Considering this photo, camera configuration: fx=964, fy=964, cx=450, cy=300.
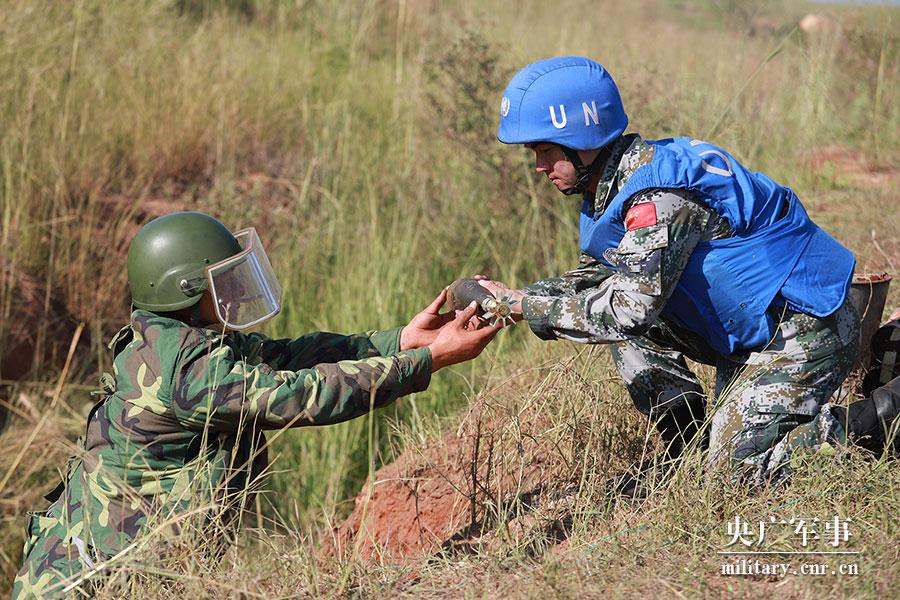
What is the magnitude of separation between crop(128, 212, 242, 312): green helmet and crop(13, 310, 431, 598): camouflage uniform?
68mm

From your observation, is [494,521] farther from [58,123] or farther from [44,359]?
[58,123]

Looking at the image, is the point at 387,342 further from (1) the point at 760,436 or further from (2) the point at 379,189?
(2) the point at 379,189

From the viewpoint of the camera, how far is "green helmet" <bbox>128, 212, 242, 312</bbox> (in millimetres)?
2760

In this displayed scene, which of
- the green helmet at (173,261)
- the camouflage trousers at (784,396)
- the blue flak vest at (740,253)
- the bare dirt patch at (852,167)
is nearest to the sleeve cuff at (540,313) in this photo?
the blue flak vest at (740,253)

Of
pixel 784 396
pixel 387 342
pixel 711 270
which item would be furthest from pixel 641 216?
pixel 387 342

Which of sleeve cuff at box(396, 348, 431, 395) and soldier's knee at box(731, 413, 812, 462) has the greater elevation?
sleeve cuff at box(396, 348, 431, 395)

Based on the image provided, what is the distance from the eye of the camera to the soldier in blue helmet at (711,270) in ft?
8.95

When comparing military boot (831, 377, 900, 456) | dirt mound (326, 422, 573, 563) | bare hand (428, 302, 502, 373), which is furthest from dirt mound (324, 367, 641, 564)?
military boot (831, 377, 900, 456)

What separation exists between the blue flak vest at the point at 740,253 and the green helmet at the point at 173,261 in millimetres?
1177

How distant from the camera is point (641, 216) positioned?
269 centimetres

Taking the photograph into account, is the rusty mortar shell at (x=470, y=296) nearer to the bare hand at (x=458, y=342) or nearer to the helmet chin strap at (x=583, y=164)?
the bare hand at (x=458, y=342)

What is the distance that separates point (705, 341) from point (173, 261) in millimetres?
1672

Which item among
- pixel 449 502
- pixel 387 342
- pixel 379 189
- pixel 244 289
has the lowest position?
pixel 449 502

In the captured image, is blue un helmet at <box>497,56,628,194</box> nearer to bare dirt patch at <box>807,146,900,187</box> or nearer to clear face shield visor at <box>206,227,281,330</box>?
clear face shield visor at <box>206,227,281,330</box>
